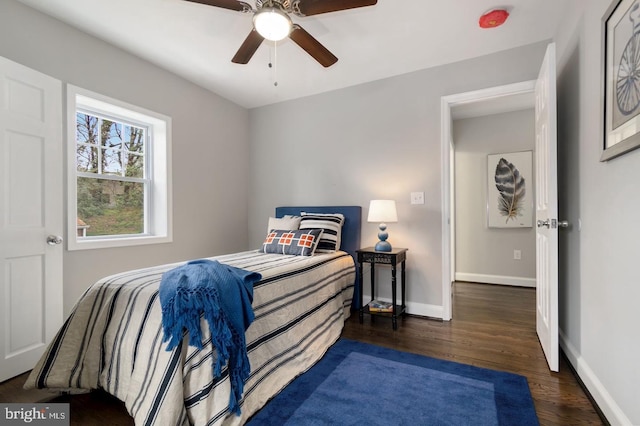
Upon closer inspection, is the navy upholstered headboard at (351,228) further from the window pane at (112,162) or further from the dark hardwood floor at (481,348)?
the window pane at (112,162)

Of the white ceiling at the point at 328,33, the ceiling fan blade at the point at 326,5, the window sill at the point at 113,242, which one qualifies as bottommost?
the window sill at the point at 113,242

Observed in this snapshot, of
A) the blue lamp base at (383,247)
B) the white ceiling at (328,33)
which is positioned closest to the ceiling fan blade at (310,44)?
the white ceiling at (328,33)

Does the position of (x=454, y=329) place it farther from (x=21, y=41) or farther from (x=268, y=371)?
(x=21, y=41)

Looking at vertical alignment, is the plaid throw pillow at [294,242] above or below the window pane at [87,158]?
below

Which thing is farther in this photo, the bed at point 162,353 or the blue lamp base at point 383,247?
the blue lamp base at point 383,247

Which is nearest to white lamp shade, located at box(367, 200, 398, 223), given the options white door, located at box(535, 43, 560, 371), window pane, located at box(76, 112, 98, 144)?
white door, located at box(535, 43, 560, 371)

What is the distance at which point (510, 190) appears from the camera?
436 centimetres

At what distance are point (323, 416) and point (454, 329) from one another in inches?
66.7

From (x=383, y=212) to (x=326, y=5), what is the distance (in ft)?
5.81

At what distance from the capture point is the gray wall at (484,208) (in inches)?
167

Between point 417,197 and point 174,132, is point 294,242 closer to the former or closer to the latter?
point 417,197

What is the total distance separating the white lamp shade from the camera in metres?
2.90

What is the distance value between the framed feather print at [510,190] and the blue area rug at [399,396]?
302 centimetres

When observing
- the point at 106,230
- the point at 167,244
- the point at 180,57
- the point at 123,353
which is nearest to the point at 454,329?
the point at 123,353
